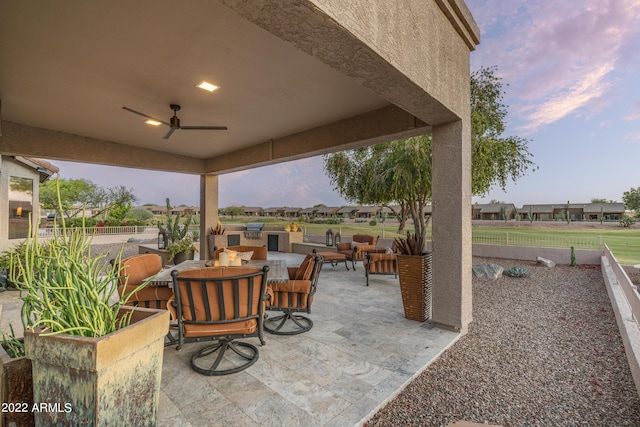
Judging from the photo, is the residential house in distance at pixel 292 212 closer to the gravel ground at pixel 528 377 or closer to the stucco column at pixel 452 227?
the gravel ground at pixel 528 377

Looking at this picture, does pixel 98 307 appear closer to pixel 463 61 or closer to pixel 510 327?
pixel 463 61

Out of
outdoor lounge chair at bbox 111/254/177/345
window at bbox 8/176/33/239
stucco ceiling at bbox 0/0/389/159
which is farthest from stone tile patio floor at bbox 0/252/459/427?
window at bbox 8/176/33/239

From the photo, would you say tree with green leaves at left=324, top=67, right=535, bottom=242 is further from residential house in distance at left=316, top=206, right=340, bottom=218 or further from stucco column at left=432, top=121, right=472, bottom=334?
residential house in distance at left=316, top=206, right=340, bottom=218

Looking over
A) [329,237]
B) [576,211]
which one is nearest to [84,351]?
[329,237]

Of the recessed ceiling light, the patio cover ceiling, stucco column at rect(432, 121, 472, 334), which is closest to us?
the patio cover ceiling

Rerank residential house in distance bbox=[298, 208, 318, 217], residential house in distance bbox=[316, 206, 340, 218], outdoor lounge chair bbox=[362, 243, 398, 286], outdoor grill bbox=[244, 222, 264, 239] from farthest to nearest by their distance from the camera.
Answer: residential house in distance bbox=[316, 206, 340, 218] → residential house in distance bbox=[298, 208, 318, 217] → outdoor grill bbox=[244, 222, 264, 239] → outdoor lounge chair bbox=[362, 243, 398, 286]

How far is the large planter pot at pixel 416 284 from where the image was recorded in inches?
141

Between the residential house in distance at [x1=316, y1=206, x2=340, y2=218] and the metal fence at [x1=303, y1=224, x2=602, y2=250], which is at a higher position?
the residential house in distance at [x1=316, y1=206, x2=340, y2=218]

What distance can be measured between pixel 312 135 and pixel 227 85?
85.1 inches

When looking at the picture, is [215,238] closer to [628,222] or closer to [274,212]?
[628,222]

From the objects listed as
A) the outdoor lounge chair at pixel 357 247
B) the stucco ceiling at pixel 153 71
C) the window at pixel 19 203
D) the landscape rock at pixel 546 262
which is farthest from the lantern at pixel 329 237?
the window at pixel 19 203

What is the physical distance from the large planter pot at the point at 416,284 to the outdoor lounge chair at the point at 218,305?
207 cm

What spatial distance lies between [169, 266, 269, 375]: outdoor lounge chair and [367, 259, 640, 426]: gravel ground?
128 centimetres

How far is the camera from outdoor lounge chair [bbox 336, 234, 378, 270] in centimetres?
696
